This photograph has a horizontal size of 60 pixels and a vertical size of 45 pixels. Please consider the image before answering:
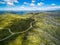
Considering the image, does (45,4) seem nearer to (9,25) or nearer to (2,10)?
(2,10)

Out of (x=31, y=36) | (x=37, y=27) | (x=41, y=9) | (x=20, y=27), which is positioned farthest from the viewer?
(x=41, y=9)

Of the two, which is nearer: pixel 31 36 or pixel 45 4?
pixel 31 36

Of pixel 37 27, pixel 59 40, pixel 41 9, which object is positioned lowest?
pixel 59 40

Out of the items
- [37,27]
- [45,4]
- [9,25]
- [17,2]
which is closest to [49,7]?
[45,4]

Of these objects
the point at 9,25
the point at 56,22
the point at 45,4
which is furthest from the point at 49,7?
the point at 9,25

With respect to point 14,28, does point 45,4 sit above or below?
above

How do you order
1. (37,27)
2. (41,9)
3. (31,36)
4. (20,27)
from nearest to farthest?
(31,36) < (20,27) < (37,27) < (41,9)

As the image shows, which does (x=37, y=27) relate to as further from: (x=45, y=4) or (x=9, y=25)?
(x=45, y=4)
